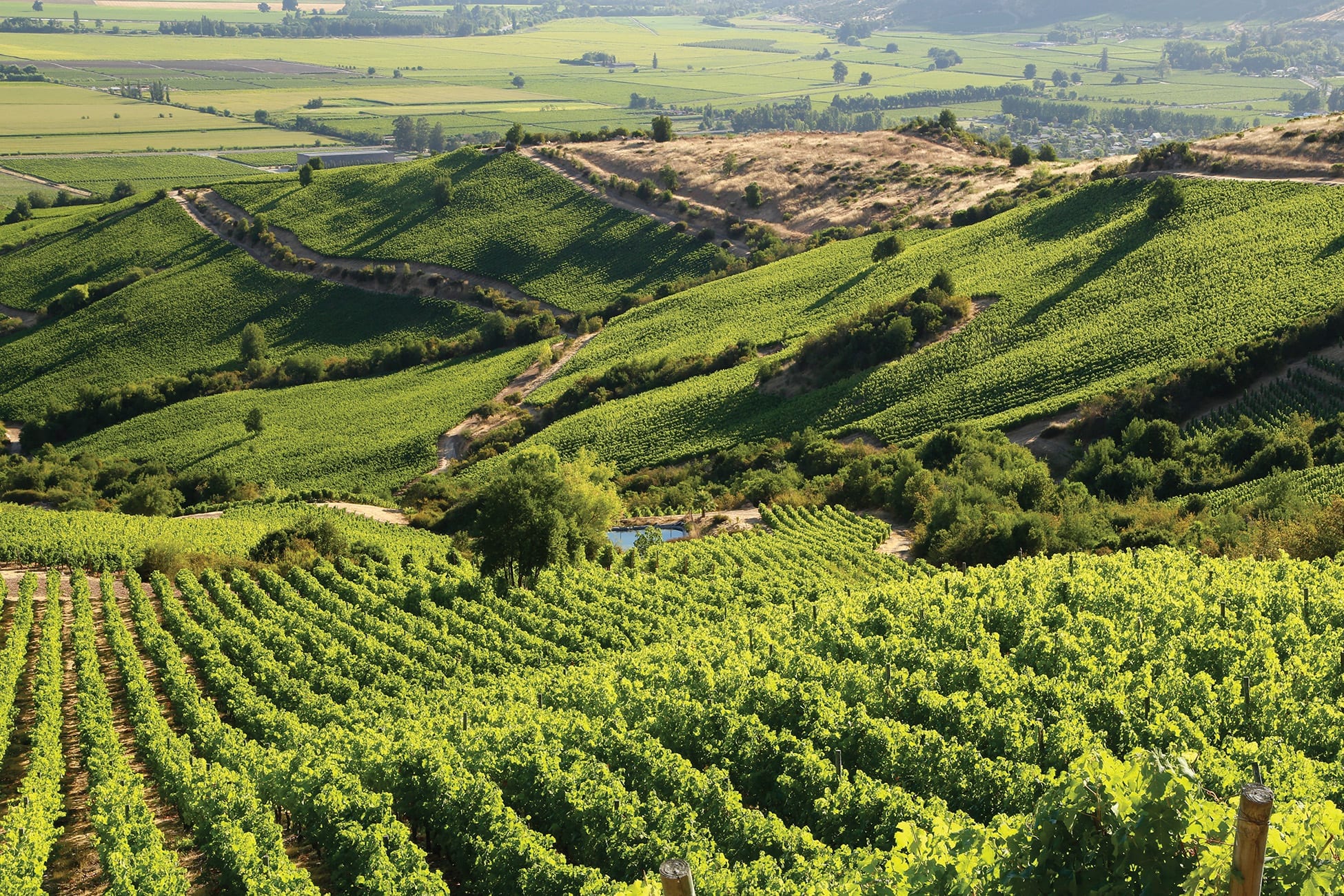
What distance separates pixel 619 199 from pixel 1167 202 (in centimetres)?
7487

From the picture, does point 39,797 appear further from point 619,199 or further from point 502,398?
point 619,199

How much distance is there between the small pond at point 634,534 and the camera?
60.7 metres

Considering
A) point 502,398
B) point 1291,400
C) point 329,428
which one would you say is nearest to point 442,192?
point 502,398

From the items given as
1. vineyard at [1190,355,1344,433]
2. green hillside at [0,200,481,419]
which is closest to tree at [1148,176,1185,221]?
vineyard at [1190,355,1344,433]

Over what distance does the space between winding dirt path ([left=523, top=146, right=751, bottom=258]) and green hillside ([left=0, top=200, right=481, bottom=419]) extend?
100 ft

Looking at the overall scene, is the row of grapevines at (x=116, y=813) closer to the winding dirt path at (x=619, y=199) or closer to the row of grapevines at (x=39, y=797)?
the row of grapevines at (x=39, y=797)

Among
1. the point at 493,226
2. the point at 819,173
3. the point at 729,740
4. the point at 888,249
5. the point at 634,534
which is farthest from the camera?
the point at 493,226

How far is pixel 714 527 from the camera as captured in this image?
2414 inches

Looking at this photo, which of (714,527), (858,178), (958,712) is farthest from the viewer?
(858,178)

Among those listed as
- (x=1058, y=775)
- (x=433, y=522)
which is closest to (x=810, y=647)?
(x=1058, y=775)

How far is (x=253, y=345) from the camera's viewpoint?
Result: 393 ft

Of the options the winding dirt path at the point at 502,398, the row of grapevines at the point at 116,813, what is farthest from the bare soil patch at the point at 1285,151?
the row of grapevines at the point at 116,813

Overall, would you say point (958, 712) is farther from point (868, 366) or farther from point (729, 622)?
Answer: point (868, 366)

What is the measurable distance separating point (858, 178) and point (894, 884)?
5209 inches
